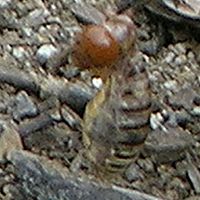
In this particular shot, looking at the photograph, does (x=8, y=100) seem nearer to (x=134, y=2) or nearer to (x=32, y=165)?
(x=32, y=165)

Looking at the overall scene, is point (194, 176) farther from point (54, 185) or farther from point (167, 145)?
point (54, 185)

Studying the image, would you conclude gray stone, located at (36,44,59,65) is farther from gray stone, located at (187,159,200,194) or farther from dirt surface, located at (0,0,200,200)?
gray stone, located at (187,159,200,194)

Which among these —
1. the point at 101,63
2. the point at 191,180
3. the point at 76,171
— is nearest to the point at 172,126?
the point at 191,180

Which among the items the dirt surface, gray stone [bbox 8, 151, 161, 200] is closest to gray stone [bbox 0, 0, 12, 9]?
the dirt surface

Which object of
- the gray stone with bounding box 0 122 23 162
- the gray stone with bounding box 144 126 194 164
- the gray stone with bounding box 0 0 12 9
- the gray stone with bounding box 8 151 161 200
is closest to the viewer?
the gray stone with bounding box 8 151 161 200

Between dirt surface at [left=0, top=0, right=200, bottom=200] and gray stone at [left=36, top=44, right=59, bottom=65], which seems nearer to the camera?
dirt surface at [left=0, top=0, right=200, bottom=200]

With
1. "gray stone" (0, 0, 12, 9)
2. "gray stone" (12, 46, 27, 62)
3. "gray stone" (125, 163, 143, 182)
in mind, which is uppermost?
"gray stone" (0, 0, 12, 9)

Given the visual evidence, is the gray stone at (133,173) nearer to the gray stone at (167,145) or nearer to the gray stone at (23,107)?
the gray stone at (167,145)

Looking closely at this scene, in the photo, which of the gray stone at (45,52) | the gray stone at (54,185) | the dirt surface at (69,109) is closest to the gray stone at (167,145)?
the dirt surface at (69,109)

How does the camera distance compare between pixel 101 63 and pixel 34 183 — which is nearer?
pixel 101 63

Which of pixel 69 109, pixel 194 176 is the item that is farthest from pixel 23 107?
pixel 194 176
